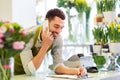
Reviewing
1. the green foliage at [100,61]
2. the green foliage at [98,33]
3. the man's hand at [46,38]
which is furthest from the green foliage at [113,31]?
the man's hand at [46,38]

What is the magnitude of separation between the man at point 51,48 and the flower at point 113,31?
518mm

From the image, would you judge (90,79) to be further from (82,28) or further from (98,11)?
(82,28)

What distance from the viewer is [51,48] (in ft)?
7.09

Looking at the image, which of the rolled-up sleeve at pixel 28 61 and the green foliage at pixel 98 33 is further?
the green foliage at pixel 98 33

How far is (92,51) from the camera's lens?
2.51 metres

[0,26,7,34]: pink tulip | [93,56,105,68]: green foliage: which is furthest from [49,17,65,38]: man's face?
[0,26,7,34]: pink tulip

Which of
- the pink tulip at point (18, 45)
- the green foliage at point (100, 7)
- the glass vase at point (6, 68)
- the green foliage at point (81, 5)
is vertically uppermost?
the green foliage at point (81, 5)

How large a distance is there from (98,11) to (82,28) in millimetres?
1353

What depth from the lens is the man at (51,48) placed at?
1869 mm

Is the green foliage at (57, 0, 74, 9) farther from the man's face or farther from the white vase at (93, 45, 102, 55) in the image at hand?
the man's face

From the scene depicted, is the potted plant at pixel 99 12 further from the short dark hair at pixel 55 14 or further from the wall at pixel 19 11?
the wall at pixel 19 11

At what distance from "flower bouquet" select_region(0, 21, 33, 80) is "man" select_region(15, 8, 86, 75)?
69 centimetres

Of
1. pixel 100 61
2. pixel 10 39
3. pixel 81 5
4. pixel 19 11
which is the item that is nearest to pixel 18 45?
pixel 10 39

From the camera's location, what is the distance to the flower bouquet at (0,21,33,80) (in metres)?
1.07
